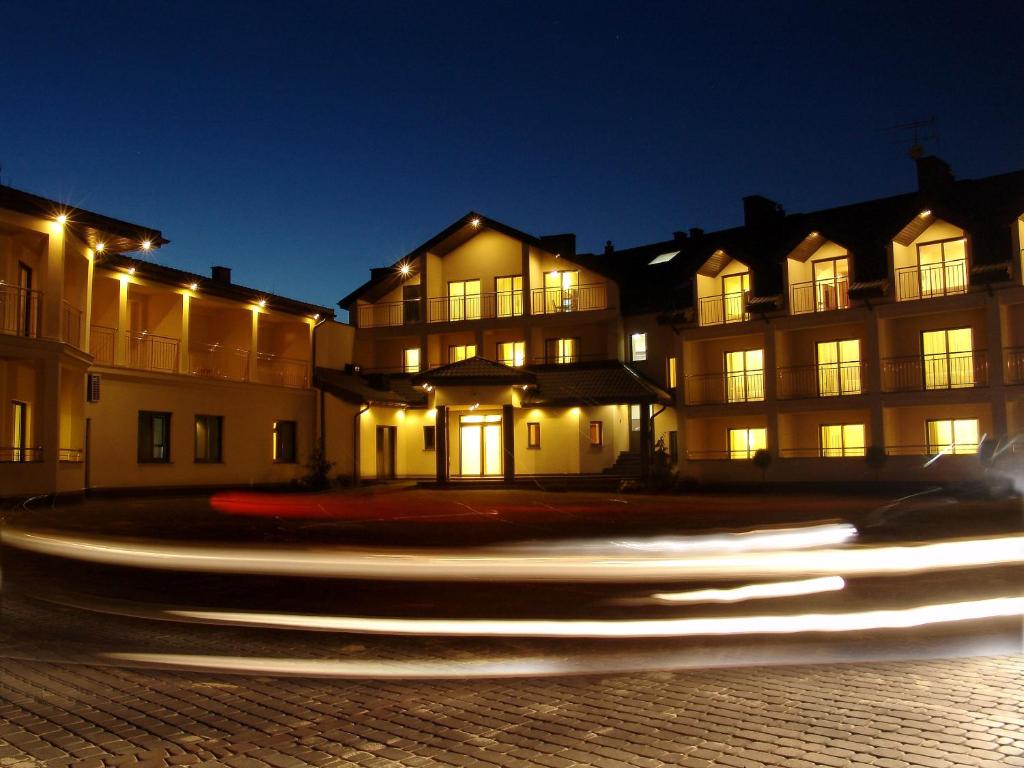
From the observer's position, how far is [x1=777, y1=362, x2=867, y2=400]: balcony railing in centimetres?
2925

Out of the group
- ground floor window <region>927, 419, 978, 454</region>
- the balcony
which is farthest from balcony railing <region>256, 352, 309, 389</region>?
ground floor window <region>927, 419, 978, 454</region>

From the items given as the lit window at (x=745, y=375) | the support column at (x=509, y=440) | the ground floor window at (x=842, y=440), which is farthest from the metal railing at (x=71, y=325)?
the ground floor window at (x=842, y=440)

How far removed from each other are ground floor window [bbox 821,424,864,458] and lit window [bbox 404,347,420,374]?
54.6 feet

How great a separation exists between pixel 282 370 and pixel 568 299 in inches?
445

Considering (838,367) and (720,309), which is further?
(720,309)

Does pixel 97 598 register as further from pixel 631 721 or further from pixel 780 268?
pixel 780 268

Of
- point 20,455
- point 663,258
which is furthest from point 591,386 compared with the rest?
point 20,455

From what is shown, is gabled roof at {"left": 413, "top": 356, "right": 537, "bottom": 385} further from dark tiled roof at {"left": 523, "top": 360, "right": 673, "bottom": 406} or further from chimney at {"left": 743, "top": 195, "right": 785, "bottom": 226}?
chimney at {"left": 743, "top": 195, "right": 785, "bottom": 226}

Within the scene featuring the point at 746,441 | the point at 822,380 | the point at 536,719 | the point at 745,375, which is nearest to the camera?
the point at 536,719

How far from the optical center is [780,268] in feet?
101

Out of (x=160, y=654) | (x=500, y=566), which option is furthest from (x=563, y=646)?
(x=160, y=654)

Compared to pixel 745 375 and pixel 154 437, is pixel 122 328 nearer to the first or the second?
pixel 154 437

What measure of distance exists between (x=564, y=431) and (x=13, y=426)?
18489 mm

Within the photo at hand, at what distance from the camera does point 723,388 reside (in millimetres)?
31906
